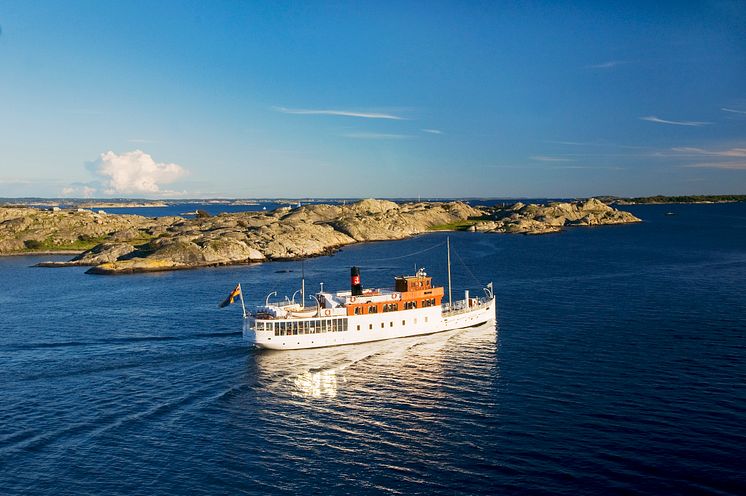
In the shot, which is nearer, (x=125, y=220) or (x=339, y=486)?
(x=339, y=486)

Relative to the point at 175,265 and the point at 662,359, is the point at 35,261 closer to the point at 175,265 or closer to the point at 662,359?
the point at 175,265

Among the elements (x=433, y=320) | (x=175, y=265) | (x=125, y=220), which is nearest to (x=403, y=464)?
(x=433, y=320)

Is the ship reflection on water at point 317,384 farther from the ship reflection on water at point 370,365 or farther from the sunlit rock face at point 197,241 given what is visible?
the sunlit rock face at point 197,241

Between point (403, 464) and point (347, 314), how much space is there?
1105 inches

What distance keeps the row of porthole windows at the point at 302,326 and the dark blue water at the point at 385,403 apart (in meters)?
2.39

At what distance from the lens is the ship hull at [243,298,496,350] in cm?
5762

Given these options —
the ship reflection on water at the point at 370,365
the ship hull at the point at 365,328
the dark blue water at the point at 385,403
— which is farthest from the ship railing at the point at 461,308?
the ship reflection on water at the point at 370,365

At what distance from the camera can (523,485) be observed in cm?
3050

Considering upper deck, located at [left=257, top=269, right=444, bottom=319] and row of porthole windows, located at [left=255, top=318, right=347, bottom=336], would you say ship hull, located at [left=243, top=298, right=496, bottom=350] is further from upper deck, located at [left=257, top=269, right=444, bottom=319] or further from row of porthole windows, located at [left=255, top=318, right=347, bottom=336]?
upper deck, located at [left=257, top=269, right=444, bottom=319]

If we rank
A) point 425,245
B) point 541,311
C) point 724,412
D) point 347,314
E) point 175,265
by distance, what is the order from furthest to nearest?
1. point 425,245
2. point 175,265
3. point 541,311
4. point 347,314
5. point 724,412

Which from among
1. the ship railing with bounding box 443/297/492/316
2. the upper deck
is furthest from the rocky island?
the ship railing with bounding box 443/297/492/316

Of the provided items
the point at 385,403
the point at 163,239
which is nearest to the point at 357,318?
the point at 385,403

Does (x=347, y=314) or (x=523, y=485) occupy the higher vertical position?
(x=347, y=314)

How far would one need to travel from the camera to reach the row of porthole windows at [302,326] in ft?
188
